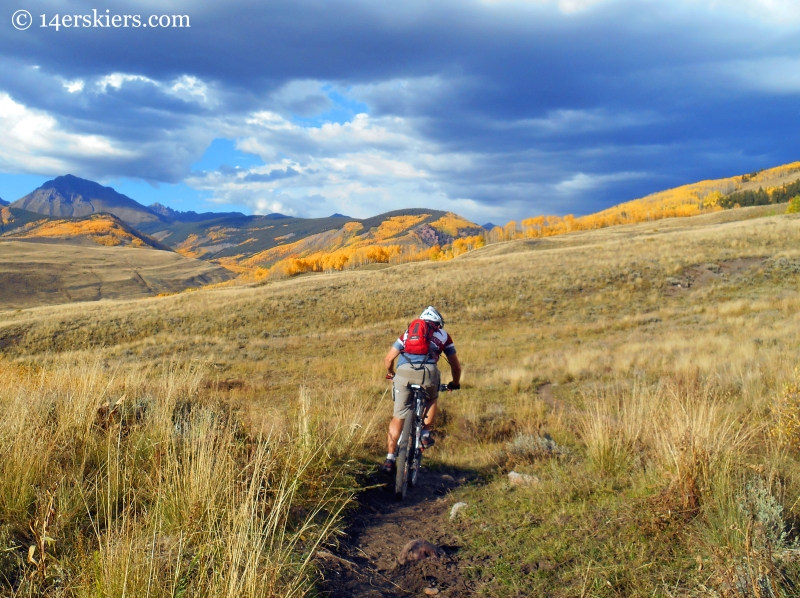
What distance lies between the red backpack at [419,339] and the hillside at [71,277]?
129 metres

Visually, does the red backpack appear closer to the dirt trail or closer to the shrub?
the dirt trail

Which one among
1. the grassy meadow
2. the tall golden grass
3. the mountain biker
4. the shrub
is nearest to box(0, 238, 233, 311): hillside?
the grassy meadow

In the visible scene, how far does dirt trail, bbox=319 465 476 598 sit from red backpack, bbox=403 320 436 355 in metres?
1.50

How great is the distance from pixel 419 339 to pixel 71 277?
170614 mm

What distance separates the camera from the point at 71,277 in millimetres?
148375

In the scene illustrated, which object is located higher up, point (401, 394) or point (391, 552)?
point (401, 394)

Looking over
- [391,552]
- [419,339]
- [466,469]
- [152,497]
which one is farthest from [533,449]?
[152,497]

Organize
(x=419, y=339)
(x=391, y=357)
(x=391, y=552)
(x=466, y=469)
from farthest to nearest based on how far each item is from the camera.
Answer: (x=466, y=469) → (x=391, y=357) → (x=419, y=339) → (x=391, y=552)

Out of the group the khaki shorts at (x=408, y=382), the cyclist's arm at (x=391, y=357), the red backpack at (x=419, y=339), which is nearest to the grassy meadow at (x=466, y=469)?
the khaki shorts at (x=408, y=382)

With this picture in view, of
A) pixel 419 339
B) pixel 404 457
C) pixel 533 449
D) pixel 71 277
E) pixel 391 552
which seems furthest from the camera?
pixel 71 277

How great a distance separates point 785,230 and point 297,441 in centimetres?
4612

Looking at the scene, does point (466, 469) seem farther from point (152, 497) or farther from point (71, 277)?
point (71, 277)

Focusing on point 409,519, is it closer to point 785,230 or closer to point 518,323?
point 518,323

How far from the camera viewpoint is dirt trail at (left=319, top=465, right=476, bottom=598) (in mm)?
3508
